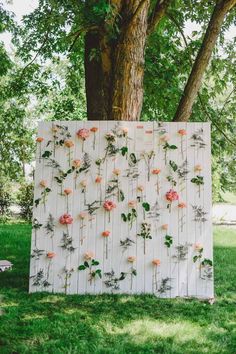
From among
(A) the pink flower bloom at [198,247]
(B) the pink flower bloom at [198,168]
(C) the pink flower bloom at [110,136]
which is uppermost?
(C) the pink flower bloom at [110,136]

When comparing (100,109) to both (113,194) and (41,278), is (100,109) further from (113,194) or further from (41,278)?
(41,278)

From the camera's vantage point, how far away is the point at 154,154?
529cm

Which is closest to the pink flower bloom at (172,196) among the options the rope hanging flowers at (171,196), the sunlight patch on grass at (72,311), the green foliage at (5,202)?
the rope hanging flowers at (171,196)

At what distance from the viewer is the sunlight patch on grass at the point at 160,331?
148 inches

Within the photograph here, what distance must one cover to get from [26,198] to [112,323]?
1087cm

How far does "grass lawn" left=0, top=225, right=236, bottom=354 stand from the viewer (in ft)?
11.6

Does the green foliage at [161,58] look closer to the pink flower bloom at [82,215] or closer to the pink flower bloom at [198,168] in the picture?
the pink flower bloom at [198,168]

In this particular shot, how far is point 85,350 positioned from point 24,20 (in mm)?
7008

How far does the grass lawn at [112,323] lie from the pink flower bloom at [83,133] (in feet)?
6.49

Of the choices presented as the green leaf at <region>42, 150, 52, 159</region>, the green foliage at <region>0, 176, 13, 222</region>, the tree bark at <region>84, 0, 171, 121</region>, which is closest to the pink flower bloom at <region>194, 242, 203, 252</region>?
the tree bark at <region>84, 0, 171, 121</region>

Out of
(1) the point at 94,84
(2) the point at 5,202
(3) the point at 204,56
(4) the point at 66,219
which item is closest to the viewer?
(4) the point at 66,219

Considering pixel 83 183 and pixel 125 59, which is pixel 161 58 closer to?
pixel 125 59

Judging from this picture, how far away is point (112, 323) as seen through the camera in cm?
409

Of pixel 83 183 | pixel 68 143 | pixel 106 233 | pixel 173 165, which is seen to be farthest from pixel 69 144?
pixel 173 165
